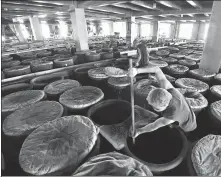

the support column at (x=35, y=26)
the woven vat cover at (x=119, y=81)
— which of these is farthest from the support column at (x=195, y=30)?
the woven vat cover at (x=119, y=81)

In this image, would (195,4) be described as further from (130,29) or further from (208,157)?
(208,157)

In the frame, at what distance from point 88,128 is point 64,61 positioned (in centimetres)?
381

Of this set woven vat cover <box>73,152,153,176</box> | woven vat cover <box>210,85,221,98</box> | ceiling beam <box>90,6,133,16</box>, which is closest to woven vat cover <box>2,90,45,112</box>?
woven vat cover <box>73,152,153,176</box>

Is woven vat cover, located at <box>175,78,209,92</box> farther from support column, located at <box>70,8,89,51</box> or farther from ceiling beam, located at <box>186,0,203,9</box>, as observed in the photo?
support column, located at <box>70,8,89,51</box>

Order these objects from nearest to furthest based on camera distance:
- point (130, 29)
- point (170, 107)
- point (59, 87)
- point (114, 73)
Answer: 1. point (170, 107)
2. point (59, 87)
3. point (114, 73)
4. point (130, 29)

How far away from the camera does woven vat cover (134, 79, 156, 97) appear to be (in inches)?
121

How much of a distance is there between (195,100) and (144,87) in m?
1.13

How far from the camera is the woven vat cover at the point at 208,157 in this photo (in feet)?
4.78

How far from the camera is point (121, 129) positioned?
2182mm

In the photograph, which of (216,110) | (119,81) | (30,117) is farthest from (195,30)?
(30,117)

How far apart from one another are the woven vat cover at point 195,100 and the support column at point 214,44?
182 centimetres

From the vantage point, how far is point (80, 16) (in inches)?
241

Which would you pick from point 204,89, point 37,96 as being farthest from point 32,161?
point 204,89

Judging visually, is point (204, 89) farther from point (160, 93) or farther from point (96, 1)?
point (96, 1)
